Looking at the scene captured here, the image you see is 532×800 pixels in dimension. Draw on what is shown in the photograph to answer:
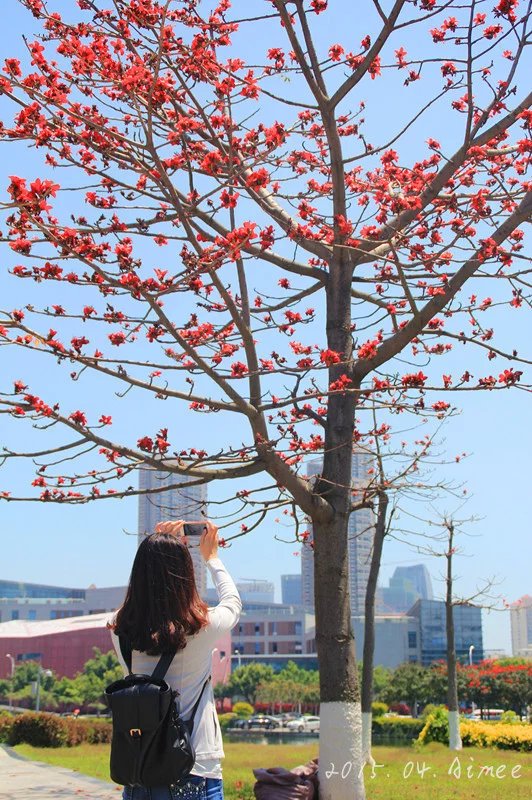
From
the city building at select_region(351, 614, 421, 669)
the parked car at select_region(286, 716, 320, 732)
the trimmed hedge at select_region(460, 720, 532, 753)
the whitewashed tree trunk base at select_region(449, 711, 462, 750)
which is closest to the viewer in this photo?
the trimmed hedge at select_region(460, 720, 532, 753)

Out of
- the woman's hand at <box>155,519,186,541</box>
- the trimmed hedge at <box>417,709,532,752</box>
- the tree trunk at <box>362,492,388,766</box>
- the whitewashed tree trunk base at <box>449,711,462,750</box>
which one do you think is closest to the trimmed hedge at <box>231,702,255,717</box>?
the trimmed hedge at <box>417,709,532,752</box>

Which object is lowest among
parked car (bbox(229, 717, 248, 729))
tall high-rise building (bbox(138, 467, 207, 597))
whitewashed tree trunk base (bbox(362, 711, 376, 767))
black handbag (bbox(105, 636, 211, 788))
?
parked car (bbox(229, 717, 248, 729))

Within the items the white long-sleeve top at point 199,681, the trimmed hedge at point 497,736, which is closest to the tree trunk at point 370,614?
the trimmed hedge at point 497,736

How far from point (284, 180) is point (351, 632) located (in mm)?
4002

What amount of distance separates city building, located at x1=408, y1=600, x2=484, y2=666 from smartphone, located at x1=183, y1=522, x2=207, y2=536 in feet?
Answer: 267

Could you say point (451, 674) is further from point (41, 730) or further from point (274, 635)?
point (274, 635)

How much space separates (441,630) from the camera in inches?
3307

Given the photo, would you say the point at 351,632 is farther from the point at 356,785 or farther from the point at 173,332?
the point at 173,332

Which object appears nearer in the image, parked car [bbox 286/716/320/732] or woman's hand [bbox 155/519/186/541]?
woman's hand [bbox 155/519/186/541]

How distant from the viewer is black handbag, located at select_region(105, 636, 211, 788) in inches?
109

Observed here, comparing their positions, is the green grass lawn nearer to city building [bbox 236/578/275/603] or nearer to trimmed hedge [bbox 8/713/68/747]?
trimmed hedge [bbox 8/713/68/747]

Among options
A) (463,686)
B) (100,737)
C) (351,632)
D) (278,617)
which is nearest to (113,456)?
(351,632)

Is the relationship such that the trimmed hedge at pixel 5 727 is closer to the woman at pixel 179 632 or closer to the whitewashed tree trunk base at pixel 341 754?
the whitewashed tree trunk base at pixel 341 754

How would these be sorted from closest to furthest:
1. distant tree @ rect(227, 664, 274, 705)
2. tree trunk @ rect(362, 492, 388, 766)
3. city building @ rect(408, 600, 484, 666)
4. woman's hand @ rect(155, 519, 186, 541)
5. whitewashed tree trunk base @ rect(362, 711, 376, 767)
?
woman's hand @ rect(155, 519, 186, 541)
whitewashed tree trunk base @ rect(362, 711, 376, 767)
tree trunk @ rect(362, 492, 388, 766)
distant tree @ rect(227, 664, 274, 705)
city building @ rect(408, 600, 484, 666)
